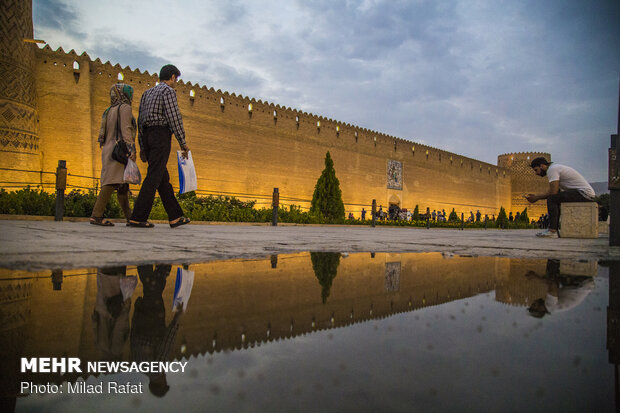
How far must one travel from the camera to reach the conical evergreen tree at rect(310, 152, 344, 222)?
11.7 meters

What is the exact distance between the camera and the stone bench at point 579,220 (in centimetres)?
440

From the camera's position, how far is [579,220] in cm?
451

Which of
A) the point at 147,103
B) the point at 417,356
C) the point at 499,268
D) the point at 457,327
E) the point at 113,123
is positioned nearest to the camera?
the point at 417,356

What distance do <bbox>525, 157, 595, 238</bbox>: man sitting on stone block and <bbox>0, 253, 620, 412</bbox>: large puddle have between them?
4.00 m

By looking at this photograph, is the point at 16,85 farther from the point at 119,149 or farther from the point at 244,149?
the point at 119,149

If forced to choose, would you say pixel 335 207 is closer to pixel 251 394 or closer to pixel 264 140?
pixel 264 140

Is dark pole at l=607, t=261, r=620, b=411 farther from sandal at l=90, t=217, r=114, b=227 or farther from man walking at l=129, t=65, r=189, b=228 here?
sandal at l=90, t=217, r=114, b=227

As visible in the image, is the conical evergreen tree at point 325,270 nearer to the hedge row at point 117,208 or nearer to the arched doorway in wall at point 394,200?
the hedge row at point 117,208

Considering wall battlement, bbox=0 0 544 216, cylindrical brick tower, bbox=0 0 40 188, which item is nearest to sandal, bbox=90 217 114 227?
wall battlement, bbox=0 0 544 216

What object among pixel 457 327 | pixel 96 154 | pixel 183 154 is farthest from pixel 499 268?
pixel 96 154

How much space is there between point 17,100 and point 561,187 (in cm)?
1272

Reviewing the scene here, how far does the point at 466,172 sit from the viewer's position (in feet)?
84.9

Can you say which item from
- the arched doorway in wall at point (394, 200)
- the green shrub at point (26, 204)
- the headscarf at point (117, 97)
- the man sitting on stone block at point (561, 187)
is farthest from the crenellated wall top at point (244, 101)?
the man sitting on stone block at point (561, 187)

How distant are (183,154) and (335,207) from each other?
8.66 meters
